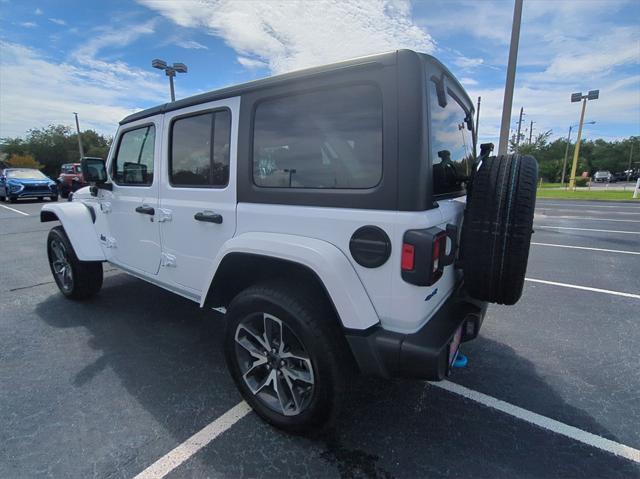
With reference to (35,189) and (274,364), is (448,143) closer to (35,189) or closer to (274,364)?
(274,364)

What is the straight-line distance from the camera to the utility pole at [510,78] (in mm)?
7806

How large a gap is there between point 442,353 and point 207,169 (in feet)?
6.45

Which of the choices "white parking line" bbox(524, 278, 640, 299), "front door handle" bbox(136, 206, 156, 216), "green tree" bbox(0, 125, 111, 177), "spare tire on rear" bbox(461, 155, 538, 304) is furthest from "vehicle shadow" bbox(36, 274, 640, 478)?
"green tree" bbox(0, 125, 111, 177)

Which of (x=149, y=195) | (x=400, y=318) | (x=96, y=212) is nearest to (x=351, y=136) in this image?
(x=400, y=318)

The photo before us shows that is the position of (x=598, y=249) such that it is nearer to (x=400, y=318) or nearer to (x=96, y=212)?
(x=400, y=318)

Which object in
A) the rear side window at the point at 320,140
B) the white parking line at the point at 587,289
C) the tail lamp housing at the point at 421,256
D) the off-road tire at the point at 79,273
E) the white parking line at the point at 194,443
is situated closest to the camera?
the tail lamp housing at the point at 421,256

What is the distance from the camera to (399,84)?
1.66m

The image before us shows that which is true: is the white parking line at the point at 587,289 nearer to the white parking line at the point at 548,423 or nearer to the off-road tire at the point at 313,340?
the white parking line at the point at 548,423

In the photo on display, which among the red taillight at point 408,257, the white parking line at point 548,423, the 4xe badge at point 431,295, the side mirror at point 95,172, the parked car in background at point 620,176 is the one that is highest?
the parked car in background at point 620,176

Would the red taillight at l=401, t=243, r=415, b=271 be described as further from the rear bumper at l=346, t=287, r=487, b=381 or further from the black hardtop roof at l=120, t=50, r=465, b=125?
the black hardtop roof at l=120, t=50, r=465, b=125

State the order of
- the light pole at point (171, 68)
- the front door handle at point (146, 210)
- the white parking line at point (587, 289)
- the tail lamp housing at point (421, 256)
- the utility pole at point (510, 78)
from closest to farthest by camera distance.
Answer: the tail lamp housing at point (421, 256)
the front door handle at point (146, 210)
the white parking line at point (587, 289)
the utility pole at point (510, 78)
the light pole at point (171, 68)

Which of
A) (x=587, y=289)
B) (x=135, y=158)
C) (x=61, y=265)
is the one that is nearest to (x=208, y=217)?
(x=135, y=158)

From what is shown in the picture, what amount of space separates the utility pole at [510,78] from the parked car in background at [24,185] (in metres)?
18.6

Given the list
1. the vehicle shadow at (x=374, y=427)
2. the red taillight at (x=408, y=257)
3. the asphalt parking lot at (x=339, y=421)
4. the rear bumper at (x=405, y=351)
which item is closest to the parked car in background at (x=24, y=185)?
the asphalt parking lot at (x=339, y=421)
